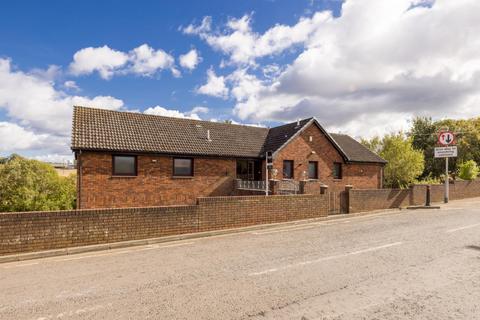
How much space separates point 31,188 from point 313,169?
72.4 ft

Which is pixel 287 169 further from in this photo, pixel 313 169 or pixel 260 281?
pixel 260 281

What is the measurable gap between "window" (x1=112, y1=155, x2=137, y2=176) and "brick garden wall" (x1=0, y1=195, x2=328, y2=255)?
7.94m

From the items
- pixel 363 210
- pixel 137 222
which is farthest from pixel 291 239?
pixel 363 210

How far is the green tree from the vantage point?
81.8 feet

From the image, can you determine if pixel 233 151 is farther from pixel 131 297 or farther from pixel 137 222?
pixel 131 297

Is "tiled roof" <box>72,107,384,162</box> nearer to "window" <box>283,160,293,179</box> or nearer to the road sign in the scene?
"window" <box>283,160,293,179</box>

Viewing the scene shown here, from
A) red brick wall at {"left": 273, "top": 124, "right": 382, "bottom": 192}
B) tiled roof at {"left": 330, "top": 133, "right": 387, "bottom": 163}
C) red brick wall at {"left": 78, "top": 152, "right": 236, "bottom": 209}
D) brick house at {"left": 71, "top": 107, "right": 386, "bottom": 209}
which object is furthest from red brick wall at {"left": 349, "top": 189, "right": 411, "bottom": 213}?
red brick wall at {"left": 78, "top": 152, "right": 236, "bottom": 209}

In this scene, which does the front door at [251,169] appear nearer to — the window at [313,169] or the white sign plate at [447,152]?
the window at [313,169]

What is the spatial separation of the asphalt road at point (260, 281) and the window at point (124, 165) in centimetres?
893

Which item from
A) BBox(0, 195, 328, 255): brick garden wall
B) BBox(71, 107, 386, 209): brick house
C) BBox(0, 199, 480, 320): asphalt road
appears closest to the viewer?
BBox(0, 199, 480, 320): asphalt road

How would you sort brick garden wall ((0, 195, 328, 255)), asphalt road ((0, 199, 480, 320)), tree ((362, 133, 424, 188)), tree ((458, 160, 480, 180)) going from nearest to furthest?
1. asphalt road ((0, 199, 480, 320))
2. brick garden wall ((0, 195, 328, 255))
3. tree ((458, 160, 480, 180))
4. tree ((362, 133, 424, 188))

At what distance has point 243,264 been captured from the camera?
738 centimetres

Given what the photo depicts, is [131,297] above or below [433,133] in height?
below

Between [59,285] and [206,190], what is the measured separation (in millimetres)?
13896
